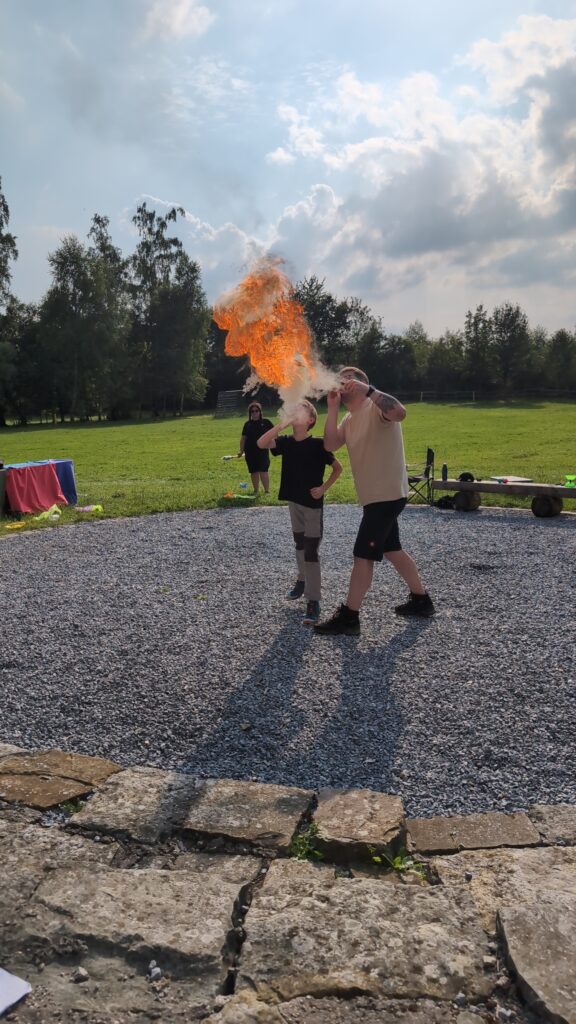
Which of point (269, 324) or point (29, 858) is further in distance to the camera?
point (269, 324)

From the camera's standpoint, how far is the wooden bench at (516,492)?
41.9 feet

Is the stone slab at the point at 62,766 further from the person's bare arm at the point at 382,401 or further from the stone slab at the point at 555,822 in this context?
the person's bare arm at the point at 382,401

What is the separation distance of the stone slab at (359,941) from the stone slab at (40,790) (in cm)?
134

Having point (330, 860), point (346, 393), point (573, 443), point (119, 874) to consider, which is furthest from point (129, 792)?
point (573, 443)

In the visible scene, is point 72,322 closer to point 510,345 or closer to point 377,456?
point 510,345

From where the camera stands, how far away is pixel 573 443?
89.9ft

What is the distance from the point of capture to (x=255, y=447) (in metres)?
15.1

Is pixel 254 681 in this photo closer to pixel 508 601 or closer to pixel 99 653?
pixel 99 653

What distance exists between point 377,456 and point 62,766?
11.5 feet

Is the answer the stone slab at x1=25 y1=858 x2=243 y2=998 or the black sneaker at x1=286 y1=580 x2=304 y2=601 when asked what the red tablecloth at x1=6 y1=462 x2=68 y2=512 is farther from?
the stone slab at x1=25 y1=858 x2=243 y2=998

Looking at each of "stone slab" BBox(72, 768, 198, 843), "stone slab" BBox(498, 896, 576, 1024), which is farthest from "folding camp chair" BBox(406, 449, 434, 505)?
"stone slab" BBox(498, 896, 576, 1024)

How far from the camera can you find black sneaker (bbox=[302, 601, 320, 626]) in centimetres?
694

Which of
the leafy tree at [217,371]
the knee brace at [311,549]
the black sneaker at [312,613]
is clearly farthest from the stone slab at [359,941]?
the leafy tree at [217,371]

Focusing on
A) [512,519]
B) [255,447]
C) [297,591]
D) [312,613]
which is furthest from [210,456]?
[312,613]
